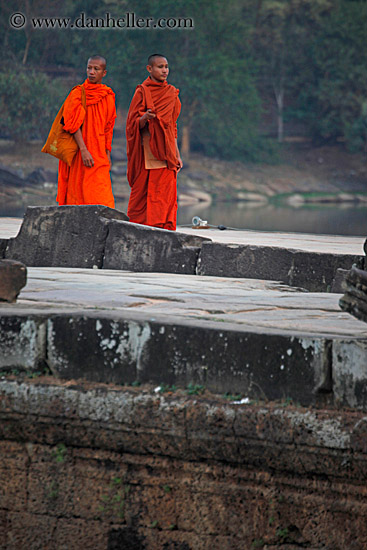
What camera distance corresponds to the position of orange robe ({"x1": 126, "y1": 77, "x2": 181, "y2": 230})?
6789 mm

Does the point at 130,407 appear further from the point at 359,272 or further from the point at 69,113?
the point at 69,113

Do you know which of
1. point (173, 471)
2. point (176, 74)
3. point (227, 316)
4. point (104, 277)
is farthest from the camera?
point (176, 74)

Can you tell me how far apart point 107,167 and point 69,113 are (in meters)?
0.66

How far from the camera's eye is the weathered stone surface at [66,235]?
5.19 metres

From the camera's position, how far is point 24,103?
1336 inches

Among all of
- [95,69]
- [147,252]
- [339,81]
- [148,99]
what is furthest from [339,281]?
[339,81]

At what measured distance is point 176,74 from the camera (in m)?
38.2

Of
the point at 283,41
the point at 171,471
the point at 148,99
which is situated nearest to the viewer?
the point at 171,471

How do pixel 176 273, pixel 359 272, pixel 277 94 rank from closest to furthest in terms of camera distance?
1. pixel 359 272
2. pixel 176 273
3. pixel 277 94

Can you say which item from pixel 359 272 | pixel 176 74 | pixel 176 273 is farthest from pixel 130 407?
pixel 176 74

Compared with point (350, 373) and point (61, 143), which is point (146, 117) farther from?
point (350, 373)

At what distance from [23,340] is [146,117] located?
4108mm

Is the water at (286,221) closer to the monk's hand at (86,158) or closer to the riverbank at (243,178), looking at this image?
the riverbank at (243,178)

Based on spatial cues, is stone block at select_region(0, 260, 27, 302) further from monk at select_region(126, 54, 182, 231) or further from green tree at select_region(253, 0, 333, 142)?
green tree at select_region(253, 0, 333, 142)
